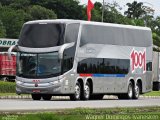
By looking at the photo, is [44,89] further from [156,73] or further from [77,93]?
[156,73]

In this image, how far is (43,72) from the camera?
1505 inches

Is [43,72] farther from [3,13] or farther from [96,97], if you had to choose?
[3,13]

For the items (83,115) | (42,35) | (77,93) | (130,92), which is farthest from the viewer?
(130,92)

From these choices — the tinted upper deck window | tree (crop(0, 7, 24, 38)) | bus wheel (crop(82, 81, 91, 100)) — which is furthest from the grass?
tree (crop(0, 7, 24, 38))

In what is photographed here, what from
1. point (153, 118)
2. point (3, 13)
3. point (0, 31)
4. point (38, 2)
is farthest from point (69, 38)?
point (38, 2)

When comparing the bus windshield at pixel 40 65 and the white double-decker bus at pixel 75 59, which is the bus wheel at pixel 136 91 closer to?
the white double-decker bus at pixel 75 59

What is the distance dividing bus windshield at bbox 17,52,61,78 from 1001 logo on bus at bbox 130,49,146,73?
7886mm

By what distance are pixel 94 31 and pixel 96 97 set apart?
5.74 m

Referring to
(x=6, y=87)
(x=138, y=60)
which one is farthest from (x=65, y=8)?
(x=138, y=60)

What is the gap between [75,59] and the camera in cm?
3906

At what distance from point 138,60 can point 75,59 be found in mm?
7544

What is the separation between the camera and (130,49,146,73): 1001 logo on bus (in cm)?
4495

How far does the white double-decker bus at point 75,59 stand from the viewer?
125 feet

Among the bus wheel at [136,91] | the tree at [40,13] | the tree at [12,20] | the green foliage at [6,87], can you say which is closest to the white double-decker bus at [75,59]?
the bus wheel at [136,91]
